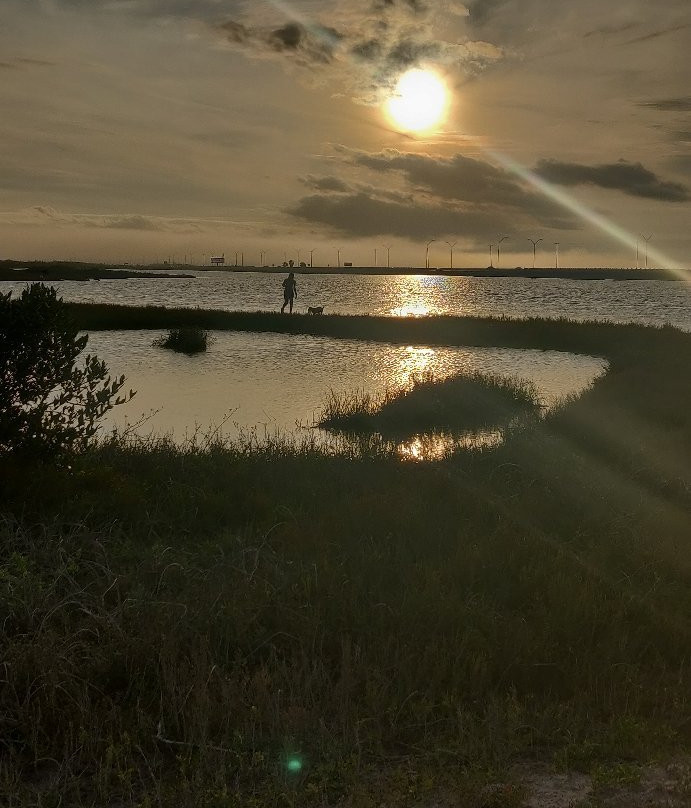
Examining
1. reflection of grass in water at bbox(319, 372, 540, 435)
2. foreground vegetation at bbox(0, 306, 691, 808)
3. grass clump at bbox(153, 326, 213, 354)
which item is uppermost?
grass clump at bbox(153, 326, 213, 354)

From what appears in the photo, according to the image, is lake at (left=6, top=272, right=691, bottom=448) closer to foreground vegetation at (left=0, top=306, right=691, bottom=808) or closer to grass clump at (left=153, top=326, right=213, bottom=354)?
grass clump at (left=153, top=326, right=213, bottom=354)

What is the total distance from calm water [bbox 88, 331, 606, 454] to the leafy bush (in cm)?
568

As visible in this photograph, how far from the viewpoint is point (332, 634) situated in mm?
6355

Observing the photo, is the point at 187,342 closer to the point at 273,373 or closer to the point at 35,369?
the point at 273,373

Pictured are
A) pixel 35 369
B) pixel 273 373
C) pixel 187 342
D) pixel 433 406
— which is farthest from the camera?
pixel 187 342

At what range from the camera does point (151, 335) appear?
134ft

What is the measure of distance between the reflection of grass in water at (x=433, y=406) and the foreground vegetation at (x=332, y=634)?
23.4ft

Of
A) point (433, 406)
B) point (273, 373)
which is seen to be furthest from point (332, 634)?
point (273, 373)

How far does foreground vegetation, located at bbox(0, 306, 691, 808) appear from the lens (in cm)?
484

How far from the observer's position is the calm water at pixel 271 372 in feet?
61.1

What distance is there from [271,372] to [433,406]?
8513mm

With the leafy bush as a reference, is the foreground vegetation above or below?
below

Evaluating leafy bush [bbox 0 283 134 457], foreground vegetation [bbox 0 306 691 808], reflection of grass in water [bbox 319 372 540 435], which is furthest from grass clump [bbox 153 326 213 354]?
leafy bush [bbox 0 283 134 457]

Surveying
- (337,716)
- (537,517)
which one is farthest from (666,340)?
(337,716)
